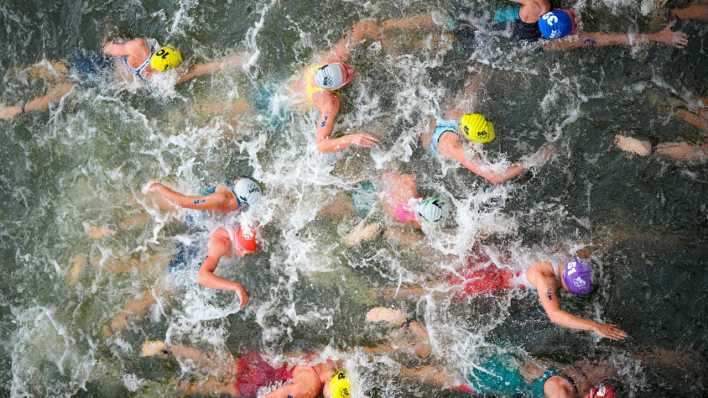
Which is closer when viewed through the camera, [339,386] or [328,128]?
[339,386]

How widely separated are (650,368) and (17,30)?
27.4 feet

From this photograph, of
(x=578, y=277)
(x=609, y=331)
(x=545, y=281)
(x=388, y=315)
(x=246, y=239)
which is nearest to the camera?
(x=609, y=331)

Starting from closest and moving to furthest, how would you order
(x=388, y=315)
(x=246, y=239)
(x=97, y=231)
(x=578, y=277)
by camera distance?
(x=578, y=277), (x=388, y=315), (x=246, y=239), (x=97, y=231)

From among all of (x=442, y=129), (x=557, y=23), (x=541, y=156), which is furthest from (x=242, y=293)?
(x=557, y=23)

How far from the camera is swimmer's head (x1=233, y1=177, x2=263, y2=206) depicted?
650cm

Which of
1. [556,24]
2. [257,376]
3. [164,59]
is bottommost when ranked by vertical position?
[257,376]

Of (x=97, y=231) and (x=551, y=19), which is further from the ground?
(x=551, y=19)

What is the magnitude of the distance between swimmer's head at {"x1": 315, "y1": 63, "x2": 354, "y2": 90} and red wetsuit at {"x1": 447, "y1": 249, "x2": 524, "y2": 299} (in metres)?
2.26

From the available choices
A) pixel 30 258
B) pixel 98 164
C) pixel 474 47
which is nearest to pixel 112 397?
pixel 30 258

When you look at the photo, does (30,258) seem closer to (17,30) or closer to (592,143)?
(17,30)

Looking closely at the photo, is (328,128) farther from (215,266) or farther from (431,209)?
(215,266)

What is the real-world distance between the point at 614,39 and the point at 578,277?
246cm

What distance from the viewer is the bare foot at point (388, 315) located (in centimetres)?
632

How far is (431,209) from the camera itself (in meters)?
5.81
